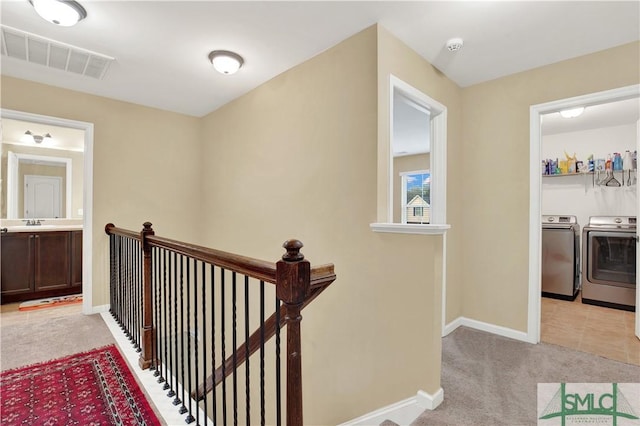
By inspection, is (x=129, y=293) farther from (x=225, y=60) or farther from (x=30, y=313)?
(x=225, y=60)

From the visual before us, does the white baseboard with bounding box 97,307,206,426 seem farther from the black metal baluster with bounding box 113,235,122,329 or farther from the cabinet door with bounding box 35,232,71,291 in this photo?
the cabinet door with bounding box 35,232,71,291

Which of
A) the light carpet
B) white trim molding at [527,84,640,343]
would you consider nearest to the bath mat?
the light carpet

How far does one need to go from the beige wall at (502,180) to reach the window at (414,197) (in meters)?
3.65

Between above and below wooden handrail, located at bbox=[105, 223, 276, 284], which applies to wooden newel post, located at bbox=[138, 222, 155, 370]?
below

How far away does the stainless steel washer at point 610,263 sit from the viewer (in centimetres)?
358

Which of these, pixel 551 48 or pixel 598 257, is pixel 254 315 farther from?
pixel 598 257

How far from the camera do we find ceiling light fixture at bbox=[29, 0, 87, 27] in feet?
6.15

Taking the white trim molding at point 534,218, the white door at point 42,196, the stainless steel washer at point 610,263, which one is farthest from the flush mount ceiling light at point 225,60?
the stainless steel washer at point 610,263

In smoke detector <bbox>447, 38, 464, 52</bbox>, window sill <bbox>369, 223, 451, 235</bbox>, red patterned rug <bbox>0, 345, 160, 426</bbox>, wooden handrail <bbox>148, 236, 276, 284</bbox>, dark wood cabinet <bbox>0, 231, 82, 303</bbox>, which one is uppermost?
smoke detector <bbox>447, 38, 464, 52</bbox>

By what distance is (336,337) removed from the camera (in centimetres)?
241

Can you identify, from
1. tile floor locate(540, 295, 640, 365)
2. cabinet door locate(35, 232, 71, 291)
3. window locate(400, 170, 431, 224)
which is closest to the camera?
tile floor locate(540, 295, 640, 365)

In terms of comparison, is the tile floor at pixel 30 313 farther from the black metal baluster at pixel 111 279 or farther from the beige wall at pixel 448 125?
the beige wall at pixel 448 125

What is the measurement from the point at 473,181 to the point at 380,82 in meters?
1.61

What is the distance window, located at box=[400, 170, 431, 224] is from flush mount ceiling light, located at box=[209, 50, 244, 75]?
4905 mm
